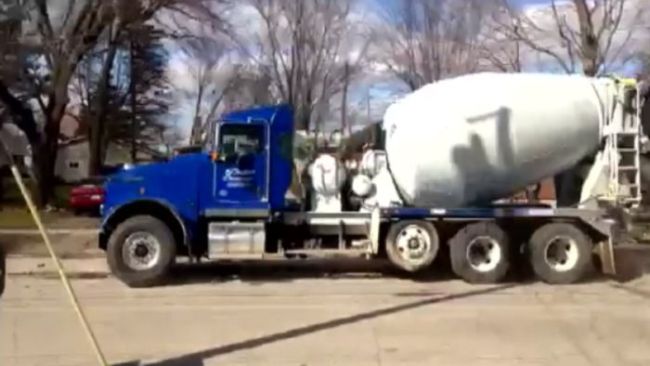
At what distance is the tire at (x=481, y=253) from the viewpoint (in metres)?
17.3

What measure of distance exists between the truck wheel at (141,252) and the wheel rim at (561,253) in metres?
5.71

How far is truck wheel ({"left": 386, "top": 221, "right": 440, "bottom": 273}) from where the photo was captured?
17406 millimetres

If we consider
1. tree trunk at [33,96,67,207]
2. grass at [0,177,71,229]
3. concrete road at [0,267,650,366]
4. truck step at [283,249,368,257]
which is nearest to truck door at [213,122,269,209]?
truck step at [283,249,368,257]

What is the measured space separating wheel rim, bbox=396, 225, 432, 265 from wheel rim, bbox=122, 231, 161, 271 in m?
3.67

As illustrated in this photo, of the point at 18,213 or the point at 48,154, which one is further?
the point at 48,154

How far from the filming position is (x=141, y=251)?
1712cm

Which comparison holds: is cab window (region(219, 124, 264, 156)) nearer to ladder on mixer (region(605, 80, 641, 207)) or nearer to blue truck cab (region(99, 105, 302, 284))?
Result: blue truck cab (region(99, 105, 302, 284))

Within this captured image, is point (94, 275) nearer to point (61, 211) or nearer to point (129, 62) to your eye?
point (61, 211)

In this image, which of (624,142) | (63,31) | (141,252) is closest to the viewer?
(141,252)

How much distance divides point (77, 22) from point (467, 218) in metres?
21.4

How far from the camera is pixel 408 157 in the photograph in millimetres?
17641

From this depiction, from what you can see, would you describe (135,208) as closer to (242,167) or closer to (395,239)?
(242,167)

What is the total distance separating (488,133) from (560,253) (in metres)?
2.16

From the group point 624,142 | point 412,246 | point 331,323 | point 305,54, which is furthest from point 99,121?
point 331,323
